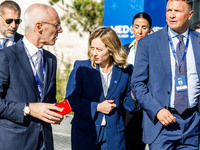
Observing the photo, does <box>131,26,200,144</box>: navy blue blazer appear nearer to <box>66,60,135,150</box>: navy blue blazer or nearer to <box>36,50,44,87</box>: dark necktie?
<box>66,60,135,150</box>: navy blue blazer

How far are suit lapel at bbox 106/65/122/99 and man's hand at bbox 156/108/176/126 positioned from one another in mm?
715

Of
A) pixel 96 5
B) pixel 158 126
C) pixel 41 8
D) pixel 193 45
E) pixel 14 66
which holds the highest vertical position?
pixel 96 5

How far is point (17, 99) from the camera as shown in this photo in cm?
295

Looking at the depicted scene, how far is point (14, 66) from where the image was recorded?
2941mm

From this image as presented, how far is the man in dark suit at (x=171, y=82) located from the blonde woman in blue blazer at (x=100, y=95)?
1.28 feet

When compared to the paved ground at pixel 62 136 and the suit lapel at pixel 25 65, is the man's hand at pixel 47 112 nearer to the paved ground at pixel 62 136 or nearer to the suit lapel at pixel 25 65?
the suit lapel at pixel 25 65

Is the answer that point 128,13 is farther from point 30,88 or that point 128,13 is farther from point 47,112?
point 47,112

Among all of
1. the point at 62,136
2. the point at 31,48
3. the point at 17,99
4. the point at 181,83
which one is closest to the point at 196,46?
the point at 181,83

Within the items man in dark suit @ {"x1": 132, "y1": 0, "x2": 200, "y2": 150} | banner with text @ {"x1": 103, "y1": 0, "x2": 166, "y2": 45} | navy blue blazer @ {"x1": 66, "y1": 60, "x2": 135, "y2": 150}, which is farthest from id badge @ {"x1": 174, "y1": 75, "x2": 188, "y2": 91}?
banner with text @ {"x1": 103, "y1": 0, "x2": 166, "y2": 45}

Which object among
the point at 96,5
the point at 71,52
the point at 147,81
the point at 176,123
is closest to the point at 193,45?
the point at 147,81

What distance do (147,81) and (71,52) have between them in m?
18.5

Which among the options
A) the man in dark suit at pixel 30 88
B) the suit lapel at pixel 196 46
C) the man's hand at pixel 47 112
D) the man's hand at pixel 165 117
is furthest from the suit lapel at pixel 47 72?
the suit lapel at pixel 196 46

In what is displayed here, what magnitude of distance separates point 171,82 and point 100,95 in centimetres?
82

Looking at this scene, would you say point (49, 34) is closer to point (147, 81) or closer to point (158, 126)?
point (147, 81)
